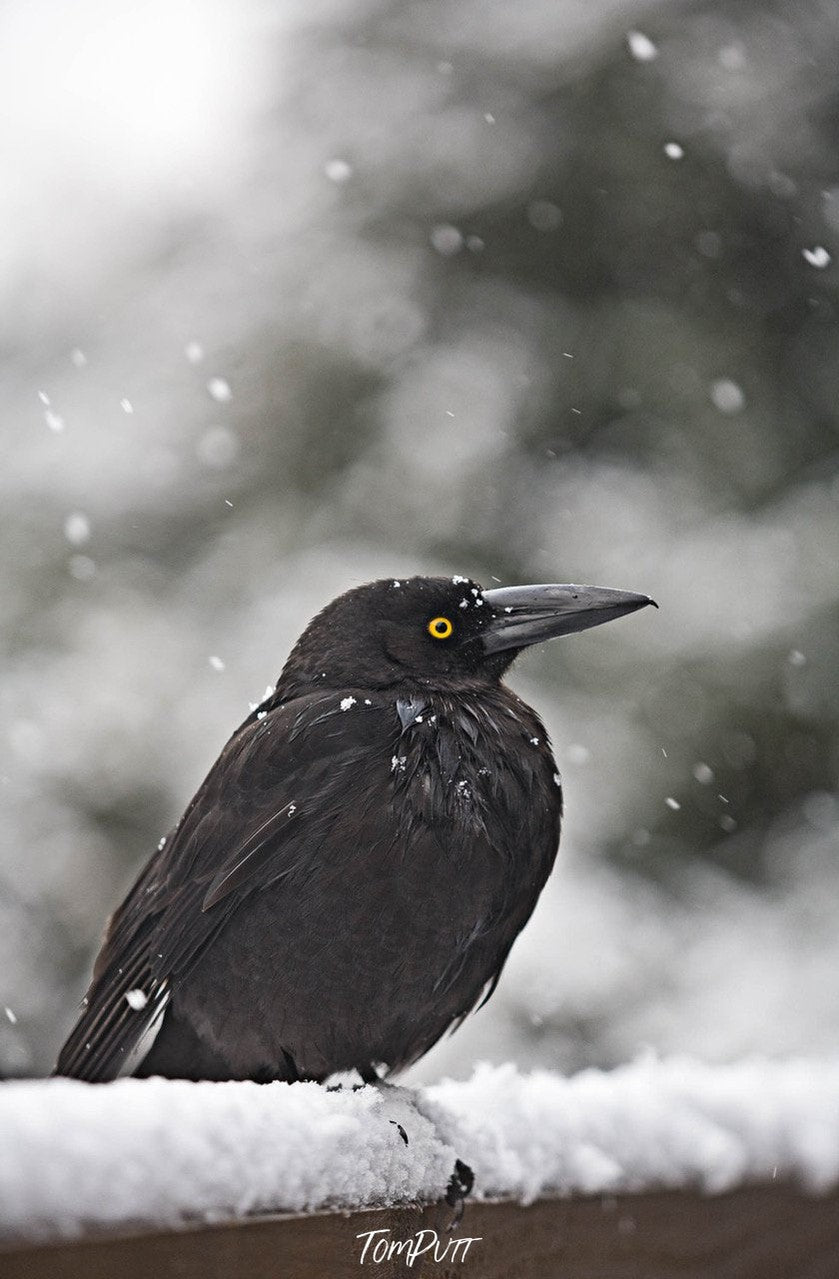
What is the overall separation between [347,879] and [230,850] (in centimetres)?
39

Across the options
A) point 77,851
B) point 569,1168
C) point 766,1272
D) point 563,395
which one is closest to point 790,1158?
point 766,1272

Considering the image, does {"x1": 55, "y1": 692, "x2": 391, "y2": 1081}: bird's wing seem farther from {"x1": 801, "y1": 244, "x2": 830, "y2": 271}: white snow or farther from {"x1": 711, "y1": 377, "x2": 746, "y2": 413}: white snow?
{"x1": 801, "y1": 244, "x2": 830, "y2": 271}: white snow

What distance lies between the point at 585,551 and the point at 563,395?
73cm

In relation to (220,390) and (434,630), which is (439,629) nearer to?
(434,630)

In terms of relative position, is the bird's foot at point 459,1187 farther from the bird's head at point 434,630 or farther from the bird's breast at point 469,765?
the bird's head at point 434,630

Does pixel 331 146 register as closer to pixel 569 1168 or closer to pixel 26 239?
pixel 26 239

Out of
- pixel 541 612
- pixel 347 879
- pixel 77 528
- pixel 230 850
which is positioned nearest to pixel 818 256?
pixel 77 528

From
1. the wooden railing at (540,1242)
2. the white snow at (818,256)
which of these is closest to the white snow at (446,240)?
the white snow at (818,256)

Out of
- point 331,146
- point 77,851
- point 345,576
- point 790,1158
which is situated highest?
point 790,1158

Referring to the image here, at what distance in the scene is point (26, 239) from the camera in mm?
6508

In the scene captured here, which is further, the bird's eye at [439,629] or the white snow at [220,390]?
the white snow at [220,390]

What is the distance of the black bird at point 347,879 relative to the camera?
8.47ft

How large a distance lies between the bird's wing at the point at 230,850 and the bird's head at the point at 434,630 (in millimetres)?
172

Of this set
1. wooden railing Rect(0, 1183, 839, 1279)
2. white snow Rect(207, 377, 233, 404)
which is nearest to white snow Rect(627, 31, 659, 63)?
white snow Rect(207, 377, 233, 404)
